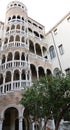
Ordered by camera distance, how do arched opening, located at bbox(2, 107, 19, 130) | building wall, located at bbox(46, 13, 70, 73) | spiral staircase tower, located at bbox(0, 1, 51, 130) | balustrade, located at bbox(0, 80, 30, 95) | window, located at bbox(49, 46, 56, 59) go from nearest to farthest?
spiral staircase tower, located at bbox(0, 1, 51, 130) → balustrade, located at bbox(0, 80, 30, 95) → arched opening, located at bbox(2, 107, 19, 130) → building wall, located at bbox(46, 13, 70, 73) → window, located at bbox(49, 46, 56, 59)

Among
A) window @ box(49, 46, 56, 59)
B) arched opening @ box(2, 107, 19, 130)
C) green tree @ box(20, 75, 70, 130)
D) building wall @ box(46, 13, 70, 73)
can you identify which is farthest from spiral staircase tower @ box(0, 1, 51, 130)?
green tree @ box(20, 75, 70, 130)

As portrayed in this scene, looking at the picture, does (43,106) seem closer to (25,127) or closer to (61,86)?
(61,86)

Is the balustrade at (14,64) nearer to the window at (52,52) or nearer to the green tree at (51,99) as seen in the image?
the window at (52,52)

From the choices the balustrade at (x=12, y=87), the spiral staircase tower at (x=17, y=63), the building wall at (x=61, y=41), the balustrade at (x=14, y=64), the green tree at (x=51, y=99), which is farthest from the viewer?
the building wall at (x=61, y=41)

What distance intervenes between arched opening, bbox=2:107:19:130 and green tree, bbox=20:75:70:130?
6997mm

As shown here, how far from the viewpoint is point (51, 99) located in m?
10.1

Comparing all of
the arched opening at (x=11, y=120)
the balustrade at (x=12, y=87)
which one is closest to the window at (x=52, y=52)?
the balustrade at (x=12, y=87)

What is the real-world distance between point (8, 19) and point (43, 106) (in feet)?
55.8

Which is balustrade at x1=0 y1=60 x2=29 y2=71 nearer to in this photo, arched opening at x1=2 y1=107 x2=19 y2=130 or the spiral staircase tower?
the spiral staircase tower

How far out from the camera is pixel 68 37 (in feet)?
68.8

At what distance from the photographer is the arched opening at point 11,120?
661 inches

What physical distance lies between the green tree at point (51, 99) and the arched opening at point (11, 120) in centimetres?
700

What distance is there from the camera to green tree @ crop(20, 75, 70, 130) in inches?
394

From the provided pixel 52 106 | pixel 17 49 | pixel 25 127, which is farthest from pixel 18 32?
pixel 52 106
